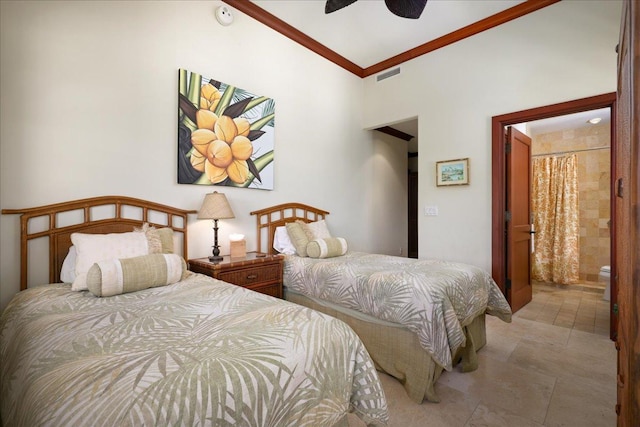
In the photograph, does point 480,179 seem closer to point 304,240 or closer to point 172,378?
point 304,240

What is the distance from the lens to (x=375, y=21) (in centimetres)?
317

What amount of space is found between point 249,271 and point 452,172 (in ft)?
8.37

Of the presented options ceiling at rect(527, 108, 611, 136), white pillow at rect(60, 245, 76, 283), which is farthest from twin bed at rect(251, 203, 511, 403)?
ceiling at rect(527, 108, 611, 136)

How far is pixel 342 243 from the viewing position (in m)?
2.97

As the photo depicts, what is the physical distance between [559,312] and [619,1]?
9.86 feet

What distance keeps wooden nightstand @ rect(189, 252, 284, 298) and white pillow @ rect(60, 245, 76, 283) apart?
2.60 ft

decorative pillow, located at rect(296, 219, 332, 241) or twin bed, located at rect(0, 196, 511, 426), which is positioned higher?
decorative pillow, located at rect(296, 219, 332, 241)

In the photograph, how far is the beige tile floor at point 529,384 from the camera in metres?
1.61

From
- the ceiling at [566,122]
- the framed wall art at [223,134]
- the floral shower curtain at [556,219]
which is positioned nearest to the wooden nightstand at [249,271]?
the framed wall art at [223,134]

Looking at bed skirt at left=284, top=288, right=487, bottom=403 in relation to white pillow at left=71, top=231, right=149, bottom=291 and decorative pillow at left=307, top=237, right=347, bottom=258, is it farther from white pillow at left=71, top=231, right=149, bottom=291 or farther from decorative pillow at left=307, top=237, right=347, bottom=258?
white pillow at left=71, top=231, right=149, bottom=291

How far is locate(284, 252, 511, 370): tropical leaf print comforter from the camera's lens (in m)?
1.74

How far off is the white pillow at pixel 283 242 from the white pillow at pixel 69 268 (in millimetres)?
1671

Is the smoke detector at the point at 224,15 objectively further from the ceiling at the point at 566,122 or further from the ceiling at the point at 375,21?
the ceiling at the point at 566,122

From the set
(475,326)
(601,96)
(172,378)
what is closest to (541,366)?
(475,326)
